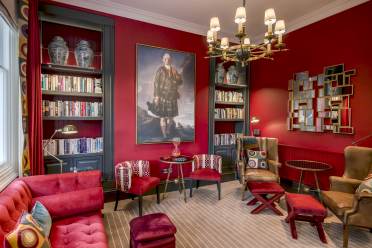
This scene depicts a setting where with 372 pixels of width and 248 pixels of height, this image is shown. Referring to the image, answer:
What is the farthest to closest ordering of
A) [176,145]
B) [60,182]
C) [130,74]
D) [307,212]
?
[176,145] < [130,74] < [307,212] < [60,182]

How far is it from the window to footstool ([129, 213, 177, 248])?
1.67m

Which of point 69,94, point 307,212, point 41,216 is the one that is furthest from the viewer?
point 69,94

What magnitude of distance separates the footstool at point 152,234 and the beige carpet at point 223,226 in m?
0.57

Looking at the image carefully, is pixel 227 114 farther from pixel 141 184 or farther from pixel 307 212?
pixel 307 212

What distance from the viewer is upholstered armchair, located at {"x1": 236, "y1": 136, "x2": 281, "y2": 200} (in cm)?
386

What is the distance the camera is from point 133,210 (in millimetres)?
3420

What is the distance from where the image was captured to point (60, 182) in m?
2.42

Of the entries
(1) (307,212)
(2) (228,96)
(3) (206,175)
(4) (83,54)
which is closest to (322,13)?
(2) (228,96)

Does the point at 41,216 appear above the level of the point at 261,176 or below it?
above

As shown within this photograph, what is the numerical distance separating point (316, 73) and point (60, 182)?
4.42m

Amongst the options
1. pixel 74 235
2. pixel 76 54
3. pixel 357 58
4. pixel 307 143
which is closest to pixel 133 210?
pixel 74 235

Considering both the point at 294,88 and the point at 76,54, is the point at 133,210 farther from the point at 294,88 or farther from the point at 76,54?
the point at 294,88

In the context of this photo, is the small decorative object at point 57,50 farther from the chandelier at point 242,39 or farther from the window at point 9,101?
the chandelier at point 242,39

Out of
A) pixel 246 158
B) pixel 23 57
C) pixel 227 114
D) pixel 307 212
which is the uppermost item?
pixel 23 57
